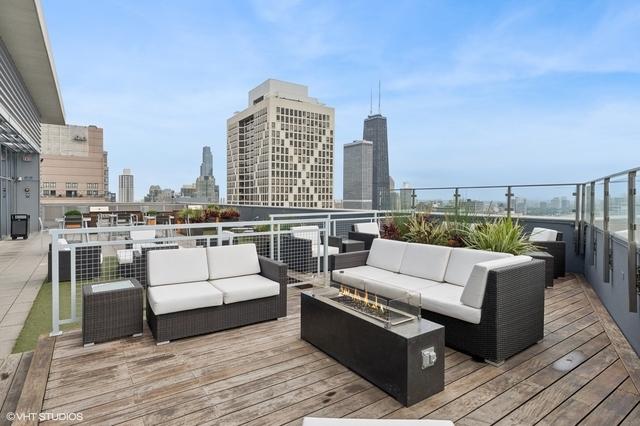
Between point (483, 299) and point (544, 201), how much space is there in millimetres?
5433

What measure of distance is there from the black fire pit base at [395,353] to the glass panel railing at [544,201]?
5.71m

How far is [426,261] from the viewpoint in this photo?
403 cm

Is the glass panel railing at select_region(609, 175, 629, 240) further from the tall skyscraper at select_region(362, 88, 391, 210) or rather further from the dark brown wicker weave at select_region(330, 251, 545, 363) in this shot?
the tall skyscraper at select_region(362, 88, 391, 210)

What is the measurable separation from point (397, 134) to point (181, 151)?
26397mm

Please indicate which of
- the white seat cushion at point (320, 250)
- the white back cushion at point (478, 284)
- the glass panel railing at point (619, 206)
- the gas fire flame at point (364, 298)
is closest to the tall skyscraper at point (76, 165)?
the white seat cushion at point (320, 250)

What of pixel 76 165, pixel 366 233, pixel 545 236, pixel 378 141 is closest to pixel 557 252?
pixel 545 236

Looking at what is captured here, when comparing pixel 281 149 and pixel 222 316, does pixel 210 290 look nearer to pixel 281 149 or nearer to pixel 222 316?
pixel 222 316

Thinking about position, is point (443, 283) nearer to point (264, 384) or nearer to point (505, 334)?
point (505, 334)

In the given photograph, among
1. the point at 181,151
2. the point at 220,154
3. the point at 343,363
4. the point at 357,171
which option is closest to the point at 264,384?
the point at 343,363

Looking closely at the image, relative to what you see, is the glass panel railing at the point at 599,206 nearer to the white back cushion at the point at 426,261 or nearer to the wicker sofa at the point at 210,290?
the white back cushion at the point at 426,261

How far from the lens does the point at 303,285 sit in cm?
543

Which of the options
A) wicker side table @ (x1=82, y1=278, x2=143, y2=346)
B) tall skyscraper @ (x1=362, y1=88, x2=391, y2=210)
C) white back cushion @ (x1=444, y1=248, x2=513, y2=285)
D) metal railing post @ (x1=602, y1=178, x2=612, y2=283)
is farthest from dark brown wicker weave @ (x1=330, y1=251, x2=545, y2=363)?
tall skyscraper @ (x1=362, y1=88, x2=391, y2=210)

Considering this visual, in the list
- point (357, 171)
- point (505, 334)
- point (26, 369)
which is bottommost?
point (26, 369)

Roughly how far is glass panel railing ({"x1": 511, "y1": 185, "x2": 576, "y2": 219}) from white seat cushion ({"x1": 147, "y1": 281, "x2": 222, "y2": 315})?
20.9 feet
